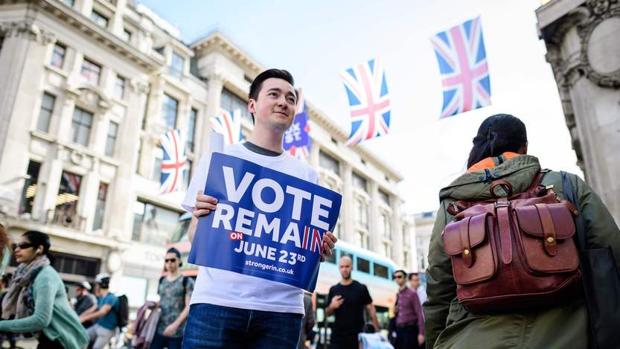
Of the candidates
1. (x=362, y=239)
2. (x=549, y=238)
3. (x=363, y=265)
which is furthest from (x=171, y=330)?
(x=362, y=239)

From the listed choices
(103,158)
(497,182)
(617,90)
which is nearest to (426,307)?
(497,182)

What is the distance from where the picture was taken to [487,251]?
5.41ft

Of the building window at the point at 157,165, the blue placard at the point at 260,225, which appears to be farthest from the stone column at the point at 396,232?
the blue placard at the point at 260,225

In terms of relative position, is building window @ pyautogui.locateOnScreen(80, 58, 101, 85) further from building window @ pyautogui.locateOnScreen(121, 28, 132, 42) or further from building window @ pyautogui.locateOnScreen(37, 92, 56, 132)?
building window @ pyautogui.locateOnScreen(121, 28, 132, 42)

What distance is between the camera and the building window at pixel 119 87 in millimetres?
23562

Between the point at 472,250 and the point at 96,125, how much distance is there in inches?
937

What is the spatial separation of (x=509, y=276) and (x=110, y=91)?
24.8 m

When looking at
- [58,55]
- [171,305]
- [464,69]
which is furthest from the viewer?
[58,55]

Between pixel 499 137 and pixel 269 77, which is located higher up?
pixel 269 77

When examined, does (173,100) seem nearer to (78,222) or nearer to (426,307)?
(78,222)

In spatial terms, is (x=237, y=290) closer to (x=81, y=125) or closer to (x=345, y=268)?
(x=345, y=268)

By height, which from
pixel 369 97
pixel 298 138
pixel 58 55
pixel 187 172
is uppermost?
pixel 58 55

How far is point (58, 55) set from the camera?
2133cm

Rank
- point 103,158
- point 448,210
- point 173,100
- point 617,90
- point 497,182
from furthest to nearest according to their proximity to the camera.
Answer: point 173,100 → point 103,158 → point 617,90 → point 448,210 → point 497,182
